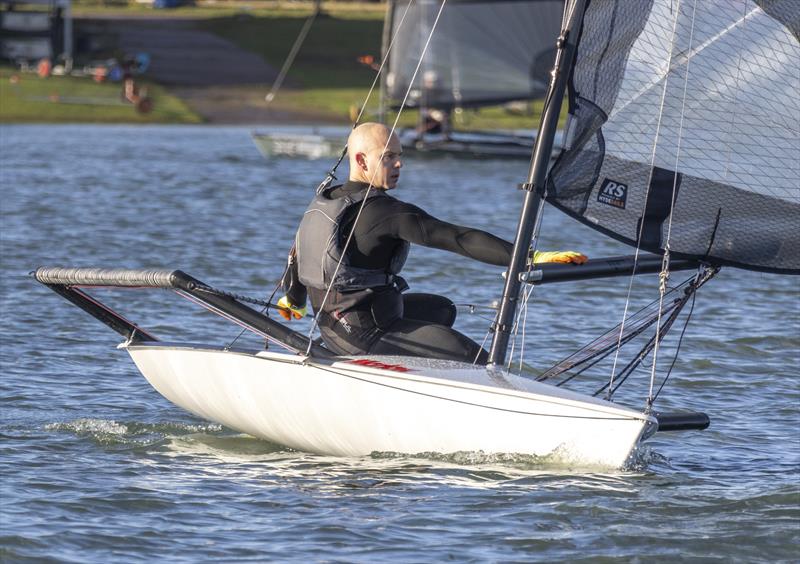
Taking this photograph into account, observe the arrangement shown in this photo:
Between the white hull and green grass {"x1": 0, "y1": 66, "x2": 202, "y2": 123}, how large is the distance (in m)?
27.1

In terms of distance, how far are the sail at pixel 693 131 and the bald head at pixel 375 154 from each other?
0.77 m

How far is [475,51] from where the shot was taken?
26.9 meters

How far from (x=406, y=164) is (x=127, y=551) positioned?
22.0 metres

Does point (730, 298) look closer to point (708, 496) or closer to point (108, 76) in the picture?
point (708, 496)

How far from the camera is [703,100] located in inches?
262

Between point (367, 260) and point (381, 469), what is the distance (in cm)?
92

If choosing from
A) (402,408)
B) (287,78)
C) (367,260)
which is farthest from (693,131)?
(287,78)

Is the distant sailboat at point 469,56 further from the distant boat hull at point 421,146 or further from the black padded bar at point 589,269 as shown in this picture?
the black padded bar at point 589,269

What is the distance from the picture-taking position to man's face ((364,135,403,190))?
634 cm

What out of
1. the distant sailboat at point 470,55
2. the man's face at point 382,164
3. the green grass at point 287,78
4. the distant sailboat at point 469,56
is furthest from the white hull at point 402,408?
the green grass at point 287,78

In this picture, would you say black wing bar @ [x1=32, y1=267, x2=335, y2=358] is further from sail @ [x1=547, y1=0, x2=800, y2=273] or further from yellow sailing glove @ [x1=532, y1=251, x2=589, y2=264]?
sail @ [x1=547, y1=0, x2=800, y2=273]

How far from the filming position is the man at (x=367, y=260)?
631cm

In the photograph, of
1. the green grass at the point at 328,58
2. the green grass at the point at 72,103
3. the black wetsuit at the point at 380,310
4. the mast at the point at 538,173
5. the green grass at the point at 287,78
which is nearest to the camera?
the mast at the point at 538,173

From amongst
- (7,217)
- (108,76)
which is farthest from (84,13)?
(7,217)
